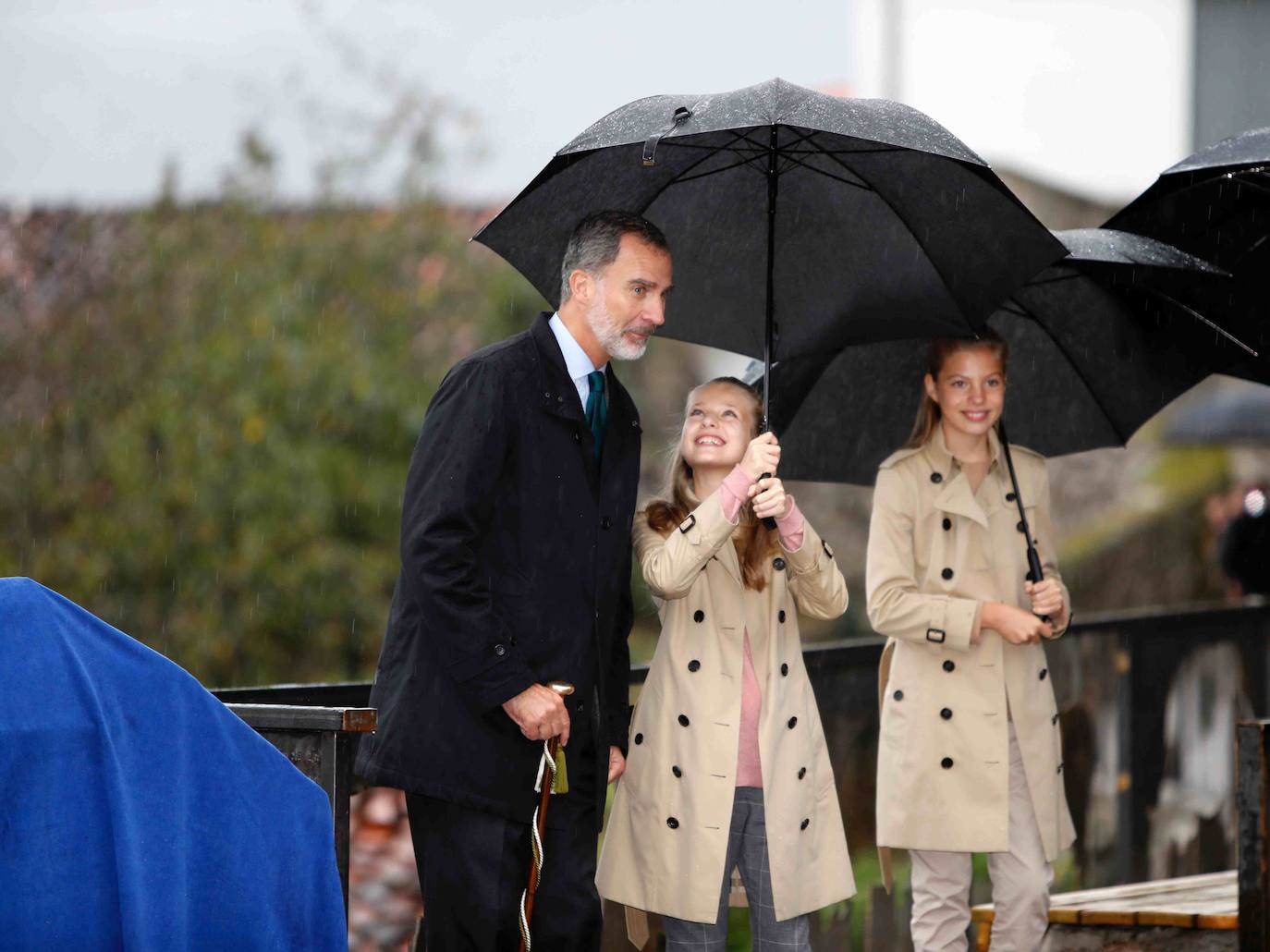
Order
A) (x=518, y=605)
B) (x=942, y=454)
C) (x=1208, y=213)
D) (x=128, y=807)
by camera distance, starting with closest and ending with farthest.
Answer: (x=128, y=807) → (x=518, y=605) → (x=942, y=454) → (x=1208, y=213)

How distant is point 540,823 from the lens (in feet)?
13.7

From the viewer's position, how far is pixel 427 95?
10977mm

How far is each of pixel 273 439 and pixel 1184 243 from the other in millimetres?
6091

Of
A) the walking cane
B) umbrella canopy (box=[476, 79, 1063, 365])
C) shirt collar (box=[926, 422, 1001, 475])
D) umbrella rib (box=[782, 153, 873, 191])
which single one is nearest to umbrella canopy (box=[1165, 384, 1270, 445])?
shirt collar (box=[926, 422, 1001, 475])

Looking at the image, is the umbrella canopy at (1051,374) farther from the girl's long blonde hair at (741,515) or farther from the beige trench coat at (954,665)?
the girl's long blonde hair at (741,515)

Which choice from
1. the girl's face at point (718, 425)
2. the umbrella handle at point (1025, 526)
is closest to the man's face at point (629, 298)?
the girl's face at point (718, 425)

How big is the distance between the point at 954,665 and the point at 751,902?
103cm

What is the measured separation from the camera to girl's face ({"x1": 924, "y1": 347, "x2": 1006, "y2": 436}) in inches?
204

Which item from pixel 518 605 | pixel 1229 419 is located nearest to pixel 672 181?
pixel 518 605

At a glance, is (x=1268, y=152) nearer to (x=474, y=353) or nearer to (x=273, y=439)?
(x=474, y=353)

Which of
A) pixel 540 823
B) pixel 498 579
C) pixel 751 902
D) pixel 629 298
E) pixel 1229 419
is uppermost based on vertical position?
pixel 1229 419

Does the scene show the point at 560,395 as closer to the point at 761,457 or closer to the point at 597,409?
the point at 597,409

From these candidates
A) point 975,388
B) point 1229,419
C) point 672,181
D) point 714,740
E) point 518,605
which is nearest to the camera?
point 518,605

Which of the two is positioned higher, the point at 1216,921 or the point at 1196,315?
the point at 1196,315
